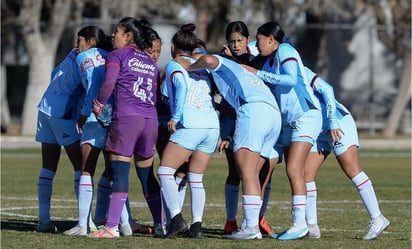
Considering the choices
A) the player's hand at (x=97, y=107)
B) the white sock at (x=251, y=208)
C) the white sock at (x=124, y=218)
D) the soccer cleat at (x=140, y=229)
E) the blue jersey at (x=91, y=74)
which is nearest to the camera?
the player's hand at (x=97, y=107)

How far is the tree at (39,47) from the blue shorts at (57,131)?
22.5 metres

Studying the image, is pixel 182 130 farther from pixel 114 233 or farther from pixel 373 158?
pixel 373 158

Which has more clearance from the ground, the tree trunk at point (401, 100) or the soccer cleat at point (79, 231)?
the soccer cleat at point (79, 231)

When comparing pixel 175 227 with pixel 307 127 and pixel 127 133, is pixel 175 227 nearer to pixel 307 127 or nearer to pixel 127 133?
pixel 127 133

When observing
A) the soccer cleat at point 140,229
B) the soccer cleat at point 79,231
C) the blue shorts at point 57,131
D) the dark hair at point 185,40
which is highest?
the dark hair at point 185,40

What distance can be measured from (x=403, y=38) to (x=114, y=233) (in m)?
26.2

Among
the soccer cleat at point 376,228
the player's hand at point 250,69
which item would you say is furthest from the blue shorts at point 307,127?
the soccer cleat at point 376,228

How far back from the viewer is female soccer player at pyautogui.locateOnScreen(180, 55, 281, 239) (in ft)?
34.1

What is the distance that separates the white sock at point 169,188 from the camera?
34.5 feet

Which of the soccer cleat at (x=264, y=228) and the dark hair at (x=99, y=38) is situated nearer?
the dark hair at (x=99, y=38)

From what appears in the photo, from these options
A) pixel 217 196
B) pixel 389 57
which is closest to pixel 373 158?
pixel 217 196

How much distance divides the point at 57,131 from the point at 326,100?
2.75 m

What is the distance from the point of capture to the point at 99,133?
35.0ft

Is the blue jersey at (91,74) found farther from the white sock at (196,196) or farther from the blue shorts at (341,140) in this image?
the blue shorts at (341,140)
